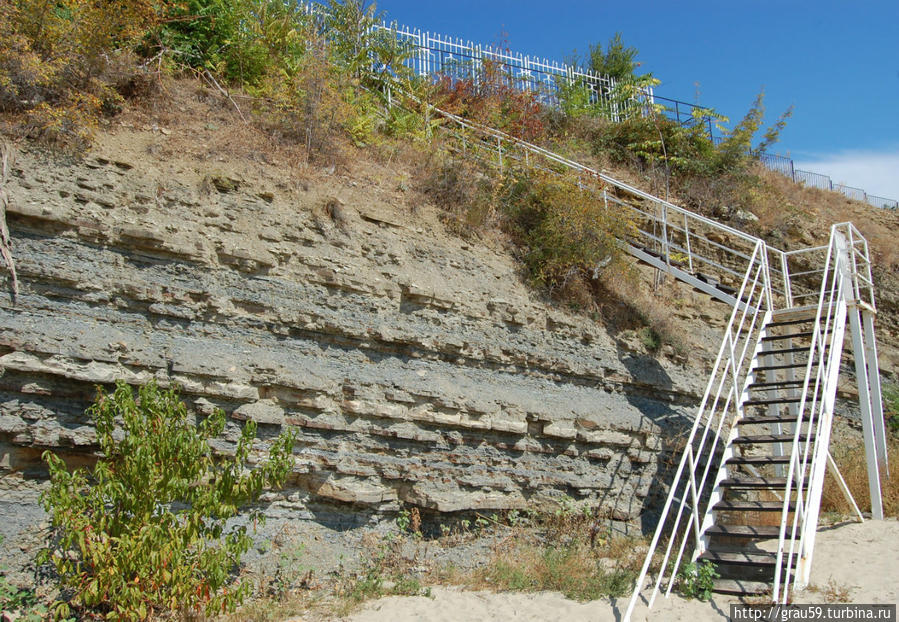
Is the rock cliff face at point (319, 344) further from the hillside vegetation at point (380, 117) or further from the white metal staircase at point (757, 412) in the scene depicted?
the white metal staircase at point (757, 412)

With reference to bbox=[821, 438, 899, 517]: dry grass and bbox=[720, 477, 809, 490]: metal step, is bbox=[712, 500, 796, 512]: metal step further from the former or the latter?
bbox=[821, 438, 899, 517]: dry grass

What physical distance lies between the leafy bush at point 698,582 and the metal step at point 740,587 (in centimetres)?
7

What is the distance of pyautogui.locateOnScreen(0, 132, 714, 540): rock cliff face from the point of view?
5976 mm

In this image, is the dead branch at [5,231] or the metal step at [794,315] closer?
the dead branch at [5,231]

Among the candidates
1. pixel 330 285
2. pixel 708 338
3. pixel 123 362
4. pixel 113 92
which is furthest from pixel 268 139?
pixel 708 338

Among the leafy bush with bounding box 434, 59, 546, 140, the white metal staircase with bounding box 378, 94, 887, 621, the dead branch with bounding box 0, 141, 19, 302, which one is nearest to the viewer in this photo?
the dead branch with bounding box 0, 141, 19, 302

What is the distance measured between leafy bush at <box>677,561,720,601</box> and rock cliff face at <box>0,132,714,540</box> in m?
1.92

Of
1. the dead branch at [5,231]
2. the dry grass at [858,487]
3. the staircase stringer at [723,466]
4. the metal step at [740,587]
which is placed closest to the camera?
the dead branch at [5,231]

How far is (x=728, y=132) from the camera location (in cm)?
1577

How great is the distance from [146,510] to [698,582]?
5.28 m

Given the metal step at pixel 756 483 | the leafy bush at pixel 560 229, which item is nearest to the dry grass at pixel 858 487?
the metal step at pixel 756 483

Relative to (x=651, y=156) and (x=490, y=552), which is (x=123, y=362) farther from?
(x=651, y=156)

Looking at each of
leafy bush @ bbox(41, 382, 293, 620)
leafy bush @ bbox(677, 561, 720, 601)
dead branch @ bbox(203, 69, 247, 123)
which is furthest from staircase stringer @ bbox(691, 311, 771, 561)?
dead branch @ bbox(203, 69, 247, 123)

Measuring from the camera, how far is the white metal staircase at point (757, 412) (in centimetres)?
661
